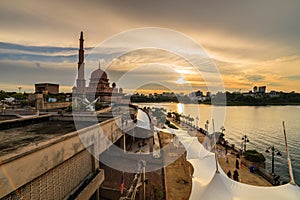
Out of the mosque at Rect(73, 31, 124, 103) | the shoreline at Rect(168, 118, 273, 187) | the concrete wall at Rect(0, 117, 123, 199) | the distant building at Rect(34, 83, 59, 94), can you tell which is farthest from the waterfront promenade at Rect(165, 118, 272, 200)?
the distant building at Rect(34, 83, 59, 94)

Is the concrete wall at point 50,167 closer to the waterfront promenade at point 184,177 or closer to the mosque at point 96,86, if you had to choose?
the waterfront promenade at point 184,177

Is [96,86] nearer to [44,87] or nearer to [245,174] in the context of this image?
[44,87]

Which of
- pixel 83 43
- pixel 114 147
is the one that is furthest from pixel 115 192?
pixel 83 43

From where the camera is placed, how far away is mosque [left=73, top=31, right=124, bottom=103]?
34.1m

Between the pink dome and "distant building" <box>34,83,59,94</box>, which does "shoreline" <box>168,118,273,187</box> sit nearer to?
the pink dome

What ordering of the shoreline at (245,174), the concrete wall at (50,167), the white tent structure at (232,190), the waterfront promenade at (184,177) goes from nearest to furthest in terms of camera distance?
the concrete wall at (50,167) → the white tent structure at (232,190) → the waterfront promenade at (184,177) → the shoreline at (245,174)

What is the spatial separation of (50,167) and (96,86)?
31.2m

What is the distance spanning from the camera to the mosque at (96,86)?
112 feet

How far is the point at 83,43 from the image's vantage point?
125 feet

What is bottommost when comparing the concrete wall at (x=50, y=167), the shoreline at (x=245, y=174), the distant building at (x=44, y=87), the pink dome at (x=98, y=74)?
the shoreline at (x=245, y=174)

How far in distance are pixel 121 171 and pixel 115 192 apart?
110 inches

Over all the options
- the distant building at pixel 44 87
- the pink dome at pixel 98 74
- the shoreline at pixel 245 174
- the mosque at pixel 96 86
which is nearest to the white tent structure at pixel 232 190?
the shoreline at pixel 245 174

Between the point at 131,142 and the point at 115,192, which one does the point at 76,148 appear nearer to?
the point at 115,192

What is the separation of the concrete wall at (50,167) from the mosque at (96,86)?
26.0 m
